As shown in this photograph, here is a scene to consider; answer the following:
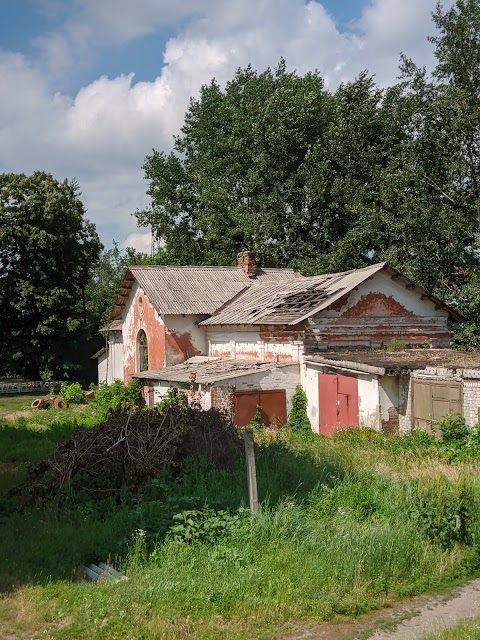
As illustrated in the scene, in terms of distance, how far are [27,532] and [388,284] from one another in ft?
52.8

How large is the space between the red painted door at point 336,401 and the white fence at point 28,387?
67.9 feet

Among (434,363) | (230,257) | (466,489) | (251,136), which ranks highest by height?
(251,136)

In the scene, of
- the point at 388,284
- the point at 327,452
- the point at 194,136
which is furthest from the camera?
the point at 194,136

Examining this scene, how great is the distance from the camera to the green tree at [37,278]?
3494 cm

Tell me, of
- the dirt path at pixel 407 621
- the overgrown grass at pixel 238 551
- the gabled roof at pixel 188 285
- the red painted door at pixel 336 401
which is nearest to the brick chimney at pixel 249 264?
the gabled roof at pixel 188 285

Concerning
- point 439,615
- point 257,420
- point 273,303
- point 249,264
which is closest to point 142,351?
point 249,264

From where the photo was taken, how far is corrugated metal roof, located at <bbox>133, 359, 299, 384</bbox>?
1986 cm

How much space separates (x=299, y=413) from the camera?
2028 cm

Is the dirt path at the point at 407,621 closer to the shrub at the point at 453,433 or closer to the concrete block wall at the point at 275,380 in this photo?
the shrub at the point at 453,433

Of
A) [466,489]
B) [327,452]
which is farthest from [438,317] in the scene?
[466,489]

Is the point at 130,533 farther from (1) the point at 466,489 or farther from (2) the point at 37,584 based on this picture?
(1) the point at 466,489

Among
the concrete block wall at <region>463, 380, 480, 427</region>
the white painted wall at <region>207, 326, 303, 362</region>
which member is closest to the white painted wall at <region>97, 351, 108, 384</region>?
the white painted wall at <region>207, 326, 303, 362</region>

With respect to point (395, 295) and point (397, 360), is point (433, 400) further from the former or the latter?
point (395, 295)

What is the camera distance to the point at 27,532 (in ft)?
28.9
